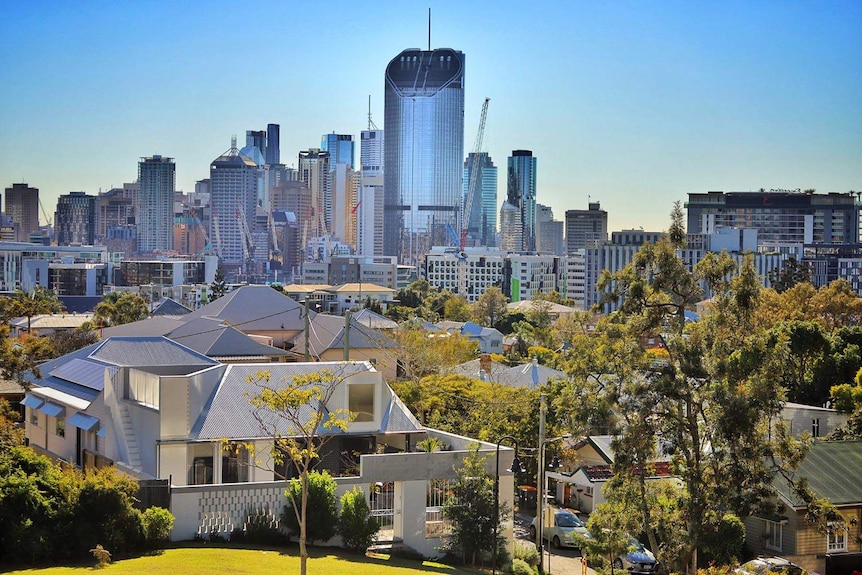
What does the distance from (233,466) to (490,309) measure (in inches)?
4561

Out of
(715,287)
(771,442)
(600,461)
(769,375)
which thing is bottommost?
(600,461)

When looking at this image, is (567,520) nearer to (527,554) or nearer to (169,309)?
(527,554)

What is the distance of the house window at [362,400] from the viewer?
3316 cm

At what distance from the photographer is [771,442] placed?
89.8 ft

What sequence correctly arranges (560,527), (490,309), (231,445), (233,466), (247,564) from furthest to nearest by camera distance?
(490,309)
(560,527)
(233,466)
(231,445)
(247,564)

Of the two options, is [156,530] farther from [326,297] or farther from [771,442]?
[326,297]

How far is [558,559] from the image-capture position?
33.8 m

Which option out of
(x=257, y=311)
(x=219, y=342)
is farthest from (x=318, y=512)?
(x=257, y=311)

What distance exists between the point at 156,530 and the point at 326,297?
162389 mm

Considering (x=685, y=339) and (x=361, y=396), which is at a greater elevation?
(x=685, y=339)

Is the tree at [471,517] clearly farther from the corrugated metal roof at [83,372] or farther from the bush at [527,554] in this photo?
the corrugated metal roof at [83,372]

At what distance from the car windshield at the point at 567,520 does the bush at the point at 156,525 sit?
14633 mm

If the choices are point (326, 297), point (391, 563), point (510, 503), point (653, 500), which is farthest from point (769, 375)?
point (326, 297)

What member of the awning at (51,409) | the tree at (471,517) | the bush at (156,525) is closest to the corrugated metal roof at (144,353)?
the awning at (51,409)
